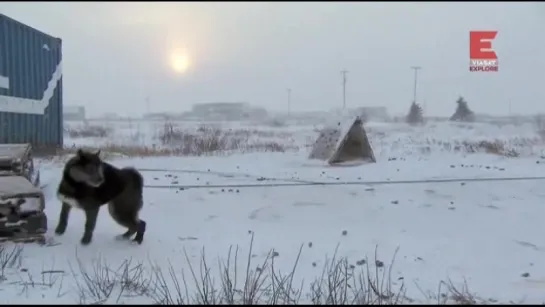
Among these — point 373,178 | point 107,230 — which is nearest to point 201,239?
point 107,230

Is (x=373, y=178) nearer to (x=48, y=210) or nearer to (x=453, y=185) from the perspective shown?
(x=453, y=185)

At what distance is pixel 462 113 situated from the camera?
14695 millimetres

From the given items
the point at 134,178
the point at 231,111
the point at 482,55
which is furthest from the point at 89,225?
the point at 231,111

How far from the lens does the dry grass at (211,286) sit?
11.6 feet

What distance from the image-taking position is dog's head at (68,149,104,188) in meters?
4.73

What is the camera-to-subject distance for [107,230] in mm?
5484

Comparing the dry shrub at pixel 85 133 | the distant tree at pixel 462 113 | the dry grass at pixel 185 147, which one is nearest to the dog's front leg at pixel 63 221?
the dry grass at pixel 185 147

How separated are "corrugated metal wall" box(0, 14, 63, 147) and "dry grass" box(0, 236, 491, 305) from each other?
18.8 feet

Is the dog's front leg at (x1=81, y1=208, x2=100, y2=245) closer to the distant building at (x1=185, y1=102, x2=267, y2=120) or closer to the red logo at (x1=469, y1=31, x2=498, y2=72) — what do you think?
the red logo at (x1=469, y1=31, x2=498, y2=72)

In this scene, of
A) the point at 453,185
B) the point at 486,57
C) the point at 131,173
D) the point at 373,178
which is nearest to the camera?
the point at 131,173

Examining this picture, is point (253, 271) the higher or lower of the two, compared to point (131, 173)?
lower

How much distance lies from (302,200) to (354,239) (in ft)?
5.56

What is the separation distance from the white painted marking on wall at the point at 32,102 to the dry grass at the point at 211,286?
18.4ft

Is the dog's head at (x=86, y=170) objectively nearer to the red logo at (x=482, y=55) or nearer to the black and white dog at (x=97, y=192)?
the black and white dog at (x=97, y=192)
